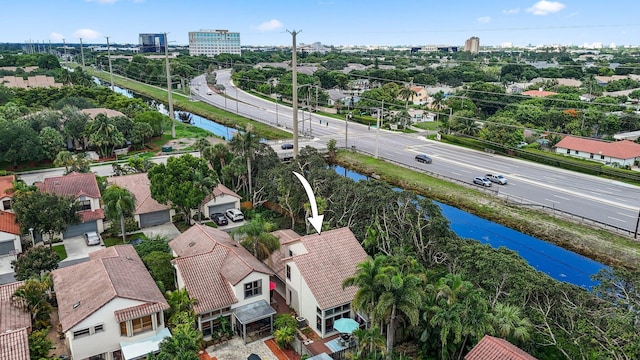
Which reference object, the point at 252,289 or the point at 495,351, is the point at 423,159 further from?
the point at 495,351

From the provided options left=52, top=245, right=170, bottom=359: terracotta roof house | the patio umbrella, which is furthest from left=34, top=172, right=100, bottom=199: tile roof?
the patio umbrella

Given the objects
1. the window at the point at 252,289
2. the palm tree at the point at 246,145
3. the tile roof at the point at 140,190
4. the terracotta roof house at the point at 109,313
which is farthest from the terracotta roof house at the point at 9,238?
the window at the point at 252,289

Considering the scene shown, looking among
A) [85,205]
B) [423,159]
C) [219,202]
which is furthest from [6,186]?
[423,159]

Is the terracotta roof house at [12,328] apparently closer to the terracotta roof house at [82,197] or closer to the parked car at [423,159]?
the terracotta roof house at [82,197]

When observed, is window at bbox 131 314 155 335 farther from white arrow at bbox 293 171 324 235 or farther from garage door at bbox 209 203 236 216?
garage door at bbox 209 203 236 216

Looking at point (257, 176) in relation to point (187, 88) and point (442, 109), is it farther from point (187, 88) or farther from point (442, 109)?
point (187, 88)

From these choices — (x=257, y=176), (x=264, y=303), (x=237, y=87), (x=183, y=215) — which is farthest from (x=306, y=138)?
(x=237, y=87)
